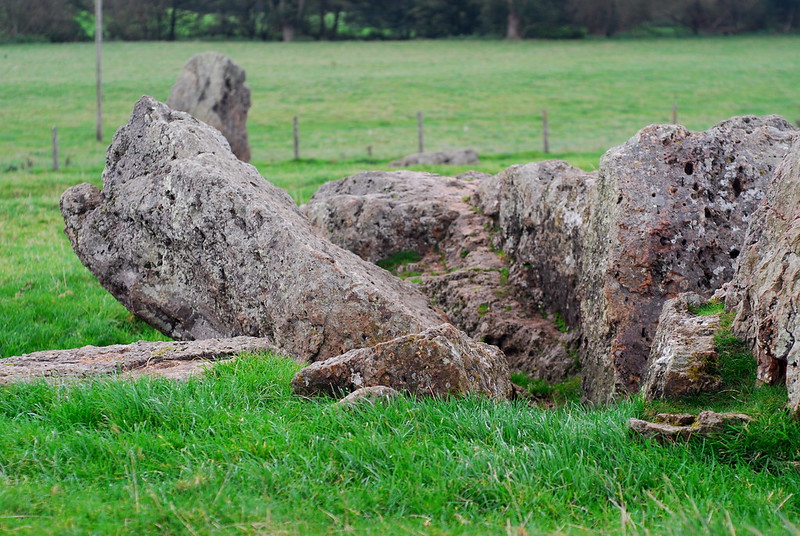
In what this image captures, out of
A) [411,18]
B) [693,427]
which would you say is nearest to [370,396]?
[693,427]

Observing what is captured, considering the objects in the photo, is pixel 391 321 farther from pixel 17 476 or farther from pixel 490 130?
pixel 490 130

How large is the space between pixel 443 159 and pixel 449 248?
15415 mm

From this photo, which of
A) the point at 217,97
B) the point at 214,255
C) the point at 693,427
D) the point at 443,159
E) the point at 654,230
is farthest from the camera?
the point at 217,97

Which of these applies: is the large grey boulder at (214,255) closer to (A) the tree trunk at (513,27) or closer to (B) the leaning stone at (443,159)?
(B) the leaning stone at (443,159)

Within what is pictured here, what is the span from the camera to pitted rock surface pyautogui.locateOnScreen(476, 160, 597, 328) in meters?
8.27

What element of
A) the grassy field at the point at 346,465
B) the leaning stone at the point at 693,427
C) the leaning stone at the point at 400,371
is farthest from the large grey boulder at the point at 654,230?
the leaning stone at the point at 693,427

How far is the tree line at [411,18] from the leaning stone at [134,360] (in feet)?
256

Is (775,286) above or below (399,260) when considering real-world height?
above

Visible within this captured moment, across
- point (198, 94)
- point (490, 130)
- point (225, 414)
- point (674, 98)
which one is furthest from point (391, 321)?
point (674, 98)

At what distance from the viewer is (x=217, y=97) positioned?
92.4 ft

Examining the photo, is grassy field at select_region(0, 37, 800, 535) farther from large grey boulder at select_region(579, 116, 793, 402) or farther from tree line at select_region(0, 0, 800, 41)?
tree line at select_region(0, 0, 800, 41)

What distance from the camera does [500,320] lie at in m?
8.70

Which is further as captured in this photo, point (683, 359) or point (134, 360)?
point (134, 360)

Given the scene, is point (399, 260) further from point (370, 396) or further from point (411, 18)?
point (411, 18)
